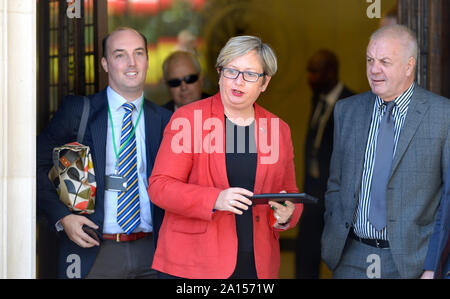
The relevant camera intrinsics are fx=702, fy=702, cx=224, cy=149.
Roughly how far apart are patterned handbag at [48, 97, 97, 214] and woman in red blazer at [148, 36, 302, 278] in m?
0.71

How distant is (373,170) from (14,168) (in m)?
2.35

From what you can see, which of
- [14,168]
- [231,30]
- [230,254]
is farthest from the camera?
[231,30]

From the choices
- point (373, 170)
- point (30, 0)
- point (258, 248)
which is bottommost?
point (258, 248)

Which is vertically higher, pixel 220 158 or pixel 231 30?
pixel 231 30

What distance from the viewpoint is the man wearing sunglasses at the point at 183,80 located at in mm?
6305

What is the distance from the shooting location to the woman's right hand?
394 cm

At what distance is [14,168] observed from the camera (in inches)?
179

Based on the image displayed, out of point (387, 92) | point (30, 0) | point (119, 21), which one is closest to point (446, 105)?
point (387, 92)

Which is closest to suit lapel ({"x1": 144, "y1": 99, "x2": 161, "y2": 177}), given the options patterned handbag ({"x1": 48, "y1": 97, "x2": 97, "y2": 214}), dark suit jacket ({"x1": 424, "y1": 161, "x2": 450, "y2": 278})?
patterned handbag ({"x1": 48, "y1": 97, "x2": 97, "y2": 214})

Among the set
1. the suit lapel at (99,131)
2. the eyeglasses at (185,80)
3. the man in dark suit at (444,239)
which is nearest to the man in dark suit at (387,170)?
the man in dark suit at (444,239)

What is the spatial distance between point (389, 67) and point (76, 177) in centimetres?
223

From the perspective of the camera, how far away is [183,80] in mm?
6355

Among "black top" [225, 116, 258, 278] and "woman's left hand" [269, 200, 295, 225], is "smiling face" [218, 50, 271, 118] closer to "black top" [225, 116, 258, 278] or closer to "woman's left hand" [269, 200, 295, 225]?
"black top" [225, 116, 258, 278]

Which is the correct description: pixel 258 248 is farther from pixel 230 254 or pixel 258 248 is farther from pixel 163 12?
pixel 163 12
